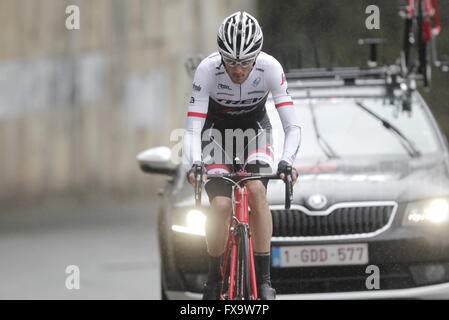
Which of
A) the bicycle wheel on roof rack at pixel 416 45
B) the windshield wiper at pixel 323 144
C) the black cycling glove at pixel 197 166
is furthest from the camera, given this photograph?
the bicycle wheel on roof rack at pixel 416 45

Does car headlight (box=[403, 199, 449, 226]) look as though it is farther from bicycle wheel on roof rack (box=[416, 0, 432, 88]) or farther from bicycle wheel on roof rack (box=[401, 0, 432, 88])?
bicycle wheel on roof rack (box=[416, 0, 432, 88])

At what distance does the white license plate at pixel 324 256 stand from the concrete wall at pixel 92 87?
8.50m

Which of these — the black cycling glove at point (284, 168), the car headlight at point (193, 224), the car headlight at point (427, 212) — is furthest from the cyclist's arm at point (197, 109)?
the car headlight at point (427, 212)

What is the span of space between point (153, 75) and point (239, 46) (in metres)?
10.4

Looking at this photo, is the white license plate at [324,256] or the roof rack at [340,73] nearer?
the white license plate at [324,256]

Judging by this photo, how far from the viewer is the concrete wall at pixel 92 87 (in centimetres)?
1614

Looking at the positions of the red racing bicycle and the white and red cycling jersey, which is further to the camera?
the white and red cycling jersey

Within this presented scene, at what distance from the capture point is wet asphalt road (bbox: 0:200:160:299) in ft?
35.3

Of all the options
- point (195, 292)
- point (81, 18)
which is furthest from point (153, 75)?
point (195, 292)

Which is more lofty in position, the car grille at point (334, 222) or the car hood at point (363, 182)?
the car hood at point (363, 182)

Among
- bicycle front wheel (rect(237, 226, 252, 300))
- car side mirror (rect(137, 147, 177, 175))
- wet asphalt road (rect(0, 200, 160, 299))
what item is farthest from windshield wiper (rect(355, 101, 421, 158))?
wet asphalt road (rect(0, 200, 160, 299))

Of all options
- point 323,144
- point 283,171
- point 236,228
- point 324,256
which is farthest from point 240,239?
point 323,144

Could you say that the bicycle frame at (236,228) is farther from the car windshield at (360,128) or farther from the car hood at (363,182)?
the car windshield at (360,128)
